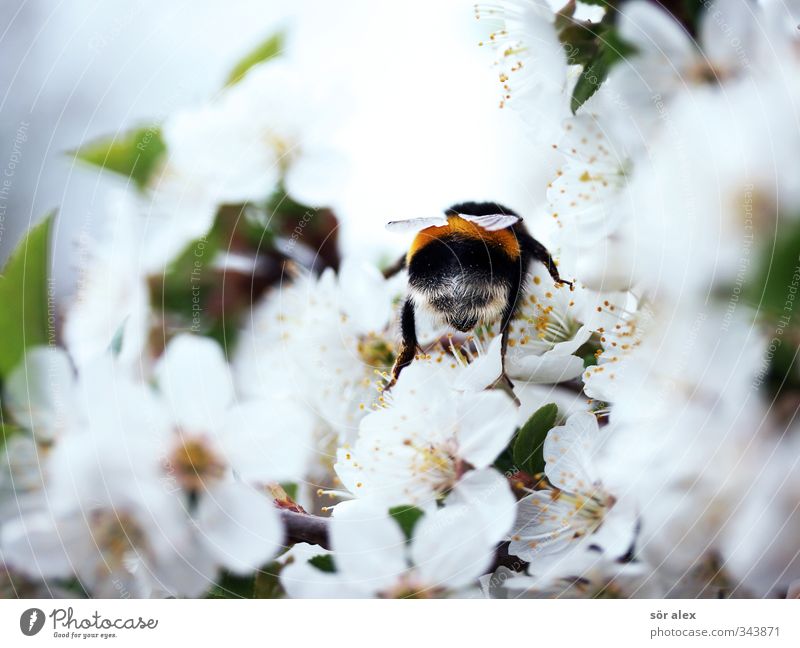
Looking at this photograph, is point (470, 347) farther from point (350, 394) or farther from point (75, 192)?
point (75, 192)

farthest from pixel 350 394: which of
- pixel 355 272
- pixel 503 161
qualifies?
pixel 503 161

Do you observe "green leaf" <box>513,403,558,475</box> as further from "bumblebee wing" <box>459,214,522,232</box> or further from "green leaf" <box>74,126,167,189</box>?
"green leaf" <box>74,126,167,189</box>

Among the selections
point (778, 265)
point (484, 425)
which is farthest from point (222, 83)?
point (778, 265)

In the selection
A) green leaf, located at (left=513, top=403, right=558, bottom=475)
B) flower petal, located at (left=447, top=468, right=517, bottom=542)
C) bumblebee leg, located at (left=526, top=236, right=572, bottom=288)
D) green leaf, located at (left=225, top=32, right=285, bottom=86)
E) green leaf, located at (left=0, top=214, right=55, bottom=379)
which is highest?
green leaf, located at (left=225, top=32, right=285, bottom=86)

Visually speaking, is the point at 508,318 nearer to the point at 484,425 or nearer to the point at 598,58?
the point at 484,425

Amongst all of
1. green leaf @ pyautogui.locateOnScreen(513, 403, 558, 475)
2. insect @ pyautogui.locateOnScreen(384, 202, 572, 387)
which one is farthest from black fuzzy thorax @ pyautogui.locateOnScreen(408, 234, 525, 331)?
green leaf @ pyautogui.locateOnScreen(513, 403, 558, 475)

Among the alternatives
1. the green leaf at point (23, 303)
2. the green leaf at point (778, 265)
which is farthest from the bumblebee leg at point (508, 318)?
the green leaf at point (23, 303)
